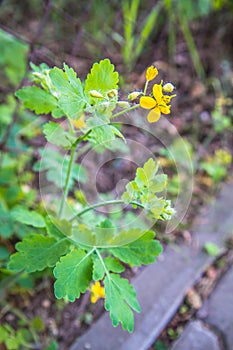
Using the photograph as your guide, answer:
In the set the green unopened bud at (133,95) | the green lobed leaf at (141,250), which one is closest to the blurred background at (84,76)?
the green lobed leaf at (141,250)

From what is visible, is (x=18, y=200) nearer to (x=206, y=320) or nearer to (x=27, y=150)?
(x=27, y=150)

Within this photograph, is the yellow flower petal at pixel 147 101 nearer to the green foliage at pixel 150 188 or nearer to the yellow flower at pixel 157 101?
the yellow flower at pixel 157 101

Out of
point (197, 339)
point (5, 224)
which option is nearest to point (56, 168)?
point (5, 224)

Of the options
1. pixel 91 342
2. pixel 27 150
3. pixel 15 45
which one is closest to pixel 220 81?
pixel 15 45

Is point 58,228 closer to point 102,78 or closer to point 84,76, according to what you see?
point 102,78

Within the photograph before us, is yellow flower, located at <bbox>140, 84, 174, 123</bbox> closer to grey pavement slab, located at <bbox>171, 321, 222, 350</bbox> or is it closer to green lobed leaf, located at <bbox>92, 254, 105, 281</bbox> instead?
green lobed leaf, located at <bbox>92, 254, 105, 281</bbox>
